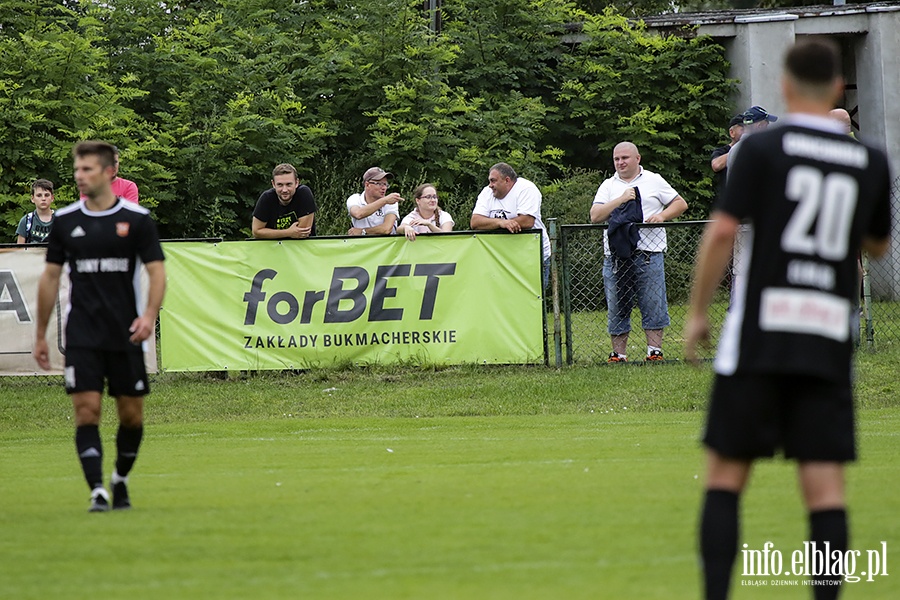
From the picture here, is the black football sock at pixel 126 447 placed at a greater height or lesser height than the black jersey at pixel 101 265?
lesser

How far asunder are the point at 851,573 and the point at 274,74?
67.8 ft

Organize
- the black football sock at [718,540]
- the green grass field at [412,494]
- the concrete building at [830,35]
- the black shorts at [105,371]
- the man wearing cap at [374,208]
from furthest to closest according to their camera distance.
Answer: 1. the concrete building at [830,35]
2. the man wearing cap at [374,208]
3. the black shorts at [105,371]
4. the green grass field at [412,494]
5. the black football sock at [718,540]

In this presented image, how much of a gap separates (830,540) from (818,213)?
122 centimetres

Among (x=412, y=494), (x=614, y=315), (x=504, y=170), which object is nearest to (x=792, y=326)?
(x=412, y=494)

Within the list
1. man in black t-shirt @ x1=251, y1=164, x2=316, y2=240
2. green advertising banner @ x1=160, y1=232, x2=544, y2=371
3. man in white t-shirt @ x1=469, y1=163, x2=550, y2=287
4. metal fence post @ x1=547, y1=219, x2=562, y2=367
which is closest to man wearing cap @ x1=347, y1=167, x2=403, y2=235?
man in black t-shirt @ x1=251, y1=164, x2=316, y2=240

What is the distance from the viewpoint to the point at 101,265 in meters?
8.04

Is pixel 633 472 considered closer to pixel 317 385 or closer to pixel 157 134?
pixel 317 385

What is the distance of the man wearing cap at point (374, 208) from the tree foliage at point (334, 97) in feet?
16.6

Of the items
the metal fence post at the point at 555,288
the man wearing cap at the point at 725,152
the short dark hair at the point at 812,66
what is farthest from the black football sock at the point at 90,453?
the man wearing cap at the point at 725,152

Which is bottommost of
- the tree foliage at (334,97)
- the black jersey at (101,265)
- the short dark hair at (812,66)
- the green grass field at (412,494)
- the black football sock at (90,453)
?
the green grass field at (412,494)

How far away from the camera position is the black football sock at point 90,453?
26.2 ft

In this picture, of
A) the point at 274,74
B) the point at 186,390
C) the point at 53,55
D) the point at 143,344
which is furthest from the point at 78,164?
the point at 274,74

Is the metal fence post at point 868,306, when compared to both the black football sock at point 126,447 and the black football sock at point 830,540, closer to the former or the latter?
the black football sock at point 126,447

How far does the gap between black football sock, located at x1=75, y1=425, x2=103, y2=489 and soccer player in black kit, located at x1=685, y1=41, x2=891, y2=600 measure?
4.26m
